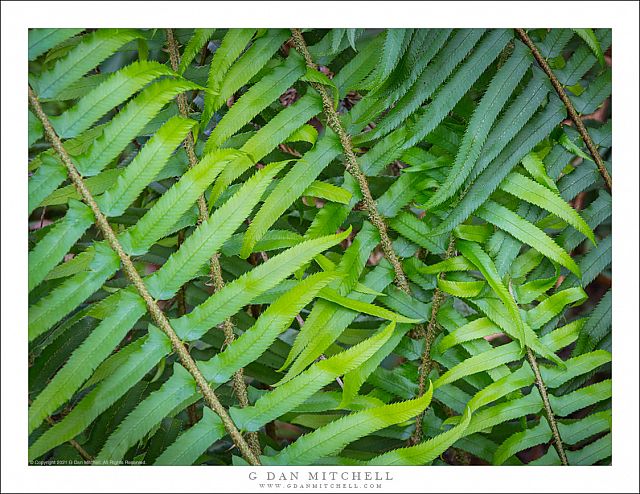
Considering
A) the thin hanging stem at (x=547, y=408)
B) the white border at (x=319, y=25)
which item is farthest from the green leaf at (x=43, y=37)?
the thin hanging stem at (x=547, y=408)

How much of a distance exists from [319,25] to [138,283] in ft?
1.20

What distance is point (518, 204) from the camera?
0.73 meters

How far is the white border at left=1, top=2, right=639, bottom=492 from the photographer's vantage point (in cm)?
62

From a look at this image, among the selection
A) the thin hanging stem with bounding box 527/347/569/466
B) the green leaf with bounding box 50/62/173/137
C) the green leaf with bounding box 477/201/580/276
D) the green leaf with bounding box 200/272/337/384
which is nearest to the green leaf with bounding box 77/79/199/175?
the green leaf with bounding box 50/62/173/137

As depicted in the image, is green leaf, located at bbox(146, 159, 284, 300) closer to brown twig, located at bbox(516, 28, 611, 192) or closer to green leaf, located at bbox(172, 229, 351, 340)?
green leaf, located at bbox(172, 229, 351, 340)

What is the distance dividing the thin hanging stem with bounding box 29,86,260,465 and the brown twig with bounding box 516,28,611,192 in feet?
1.75

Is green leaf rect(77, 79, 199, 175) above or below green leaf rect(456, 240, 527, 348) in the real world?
above

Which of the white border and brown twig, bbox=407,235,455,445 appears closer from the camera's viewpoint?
the white border

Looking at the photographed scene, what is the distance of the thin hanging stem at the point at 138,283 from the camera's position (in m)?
0.62

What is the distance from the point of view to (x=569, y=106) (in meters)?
0.67

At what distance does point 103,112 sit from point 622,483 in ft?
2.48

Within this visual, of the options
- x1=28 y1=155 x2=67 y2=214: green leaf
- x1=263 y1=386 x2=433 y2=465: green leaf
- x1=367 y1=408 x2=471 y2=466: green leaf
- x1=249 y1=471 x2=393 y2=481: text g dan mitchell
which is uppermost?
x1=28 y1=155 x2=67 y2=214: green leaf

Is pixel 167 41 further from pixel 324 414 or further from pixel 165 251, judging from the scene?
pixel 324 414

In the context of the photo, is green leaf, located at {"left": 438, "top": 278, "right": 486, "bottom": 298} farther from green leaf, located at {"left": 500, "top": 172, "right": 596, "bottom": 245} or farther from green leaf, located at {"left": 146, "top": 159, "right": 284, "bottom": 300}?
green leaf, located at {"left": 146, "top": 159, "right": 284, "bottom": 300}
